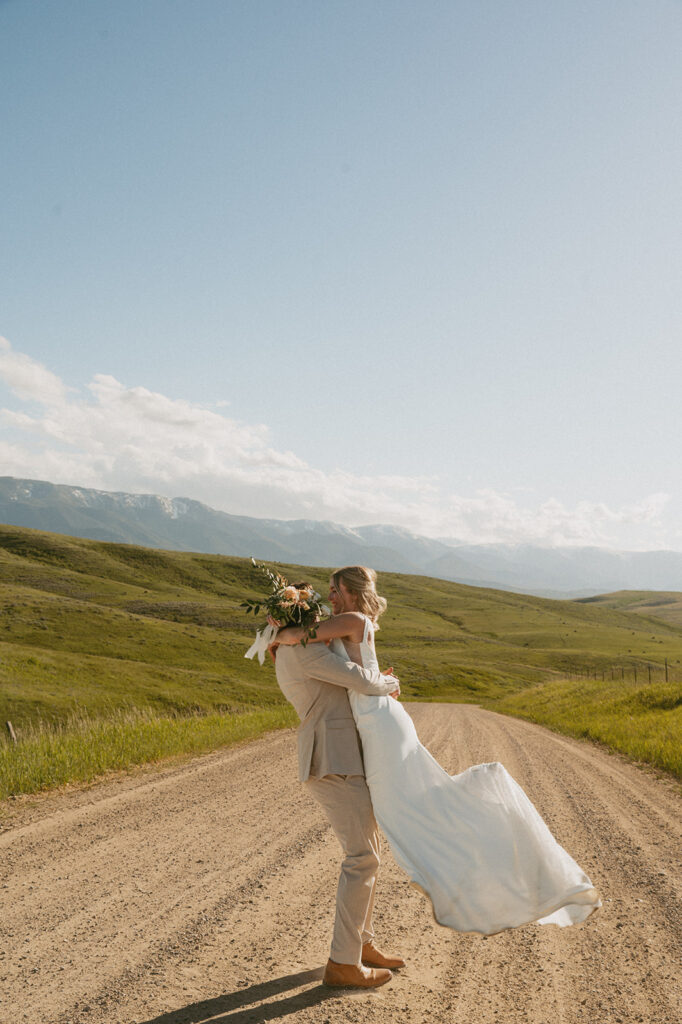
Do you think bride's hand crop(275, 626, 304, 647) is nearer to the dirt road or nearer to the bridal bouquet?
the bridal bouquet

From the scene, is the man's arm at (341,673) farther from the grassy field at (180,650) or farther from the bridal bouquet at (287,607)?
the grassy field at (180,650)

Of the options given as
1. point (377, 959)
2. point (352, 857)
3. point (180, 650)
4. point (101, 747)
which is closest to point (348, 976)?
point (377, 959)

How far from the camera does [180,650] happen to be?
56000 millimetres

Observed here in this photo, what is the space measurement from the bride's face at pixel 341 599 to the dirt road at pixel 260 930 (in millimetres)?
2739

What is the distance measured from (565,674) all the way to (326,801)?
75.0m

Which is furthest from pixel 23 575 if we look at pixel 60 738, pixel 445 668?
pixel 60 738

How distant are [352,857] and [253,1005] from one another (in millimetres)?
1160

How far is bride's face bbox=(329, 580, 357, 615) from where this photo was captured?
5.12 meters

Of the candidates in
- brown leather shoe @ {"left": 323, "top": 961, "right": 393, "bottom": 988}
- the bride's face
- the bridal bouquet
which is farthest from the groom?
the bride's face

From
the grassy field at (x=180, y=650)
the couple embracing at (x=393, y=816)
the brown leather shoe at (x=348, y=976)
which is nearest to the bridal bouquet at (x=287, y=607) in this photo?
the couple embracing at (x=393, y=816)

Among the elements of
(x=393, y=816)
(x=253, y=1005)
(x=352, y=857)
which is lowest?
(x=253, y=1005)

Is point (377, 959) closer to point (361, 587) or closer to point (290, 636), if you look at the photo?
point (290, 636)

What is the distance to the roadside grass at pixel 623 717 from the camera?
650 inches

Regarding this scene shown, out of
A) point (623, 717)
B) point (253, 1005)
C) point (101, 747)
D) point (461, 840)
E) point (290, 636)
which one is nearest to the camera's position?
point (253, 1005)
